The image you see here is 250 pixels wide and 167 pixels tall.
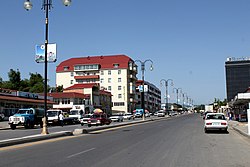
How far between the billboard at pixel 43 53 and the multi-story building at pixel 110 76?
9771cm

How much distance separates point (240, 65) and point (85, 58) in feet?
208

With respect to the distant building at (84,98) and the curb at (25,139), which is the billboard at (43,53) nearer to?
the curb at (25,139)

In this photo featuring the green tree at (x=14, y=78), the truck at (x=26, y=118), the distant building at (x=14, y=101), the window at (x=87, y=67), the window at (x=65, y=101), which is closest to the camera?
the truck at (x=26, y=118)

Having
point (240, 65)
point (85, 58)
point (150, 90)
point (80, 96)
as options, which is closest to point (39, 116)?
point (80, 96)

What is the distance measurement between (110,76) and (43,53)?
102690 mm

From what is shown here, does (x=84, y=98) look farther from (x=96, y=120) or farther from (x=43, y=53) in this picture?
(x=43, y=53)

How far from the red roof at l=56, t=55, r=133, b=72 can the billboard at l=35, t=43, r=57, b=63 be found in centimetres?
10108

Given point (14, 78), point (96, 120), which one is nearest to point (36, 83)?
point (14, 78)

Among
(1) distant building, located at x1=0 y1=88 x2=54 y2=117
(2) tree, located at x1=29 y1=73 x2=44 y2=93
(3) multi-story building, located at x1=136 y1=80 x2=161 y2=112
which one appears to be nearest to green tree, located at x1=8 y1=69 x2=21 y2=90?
(2) tree, located at x1=29 y1=73 x2=44 y2=93

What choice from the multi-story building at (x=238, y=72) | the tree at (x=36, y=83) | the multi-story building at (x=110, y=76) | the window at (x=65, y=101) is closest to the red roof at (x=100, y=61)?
the multi-story building at (x=110, y=76)

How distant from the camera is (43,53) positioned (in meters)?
24.9

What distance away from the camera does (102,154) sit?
45.6 feet

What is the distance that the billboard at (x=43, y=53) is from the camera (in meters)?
24.8

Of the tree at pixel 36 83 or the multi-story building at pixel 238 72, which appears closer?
the tree at pixel 36 83
